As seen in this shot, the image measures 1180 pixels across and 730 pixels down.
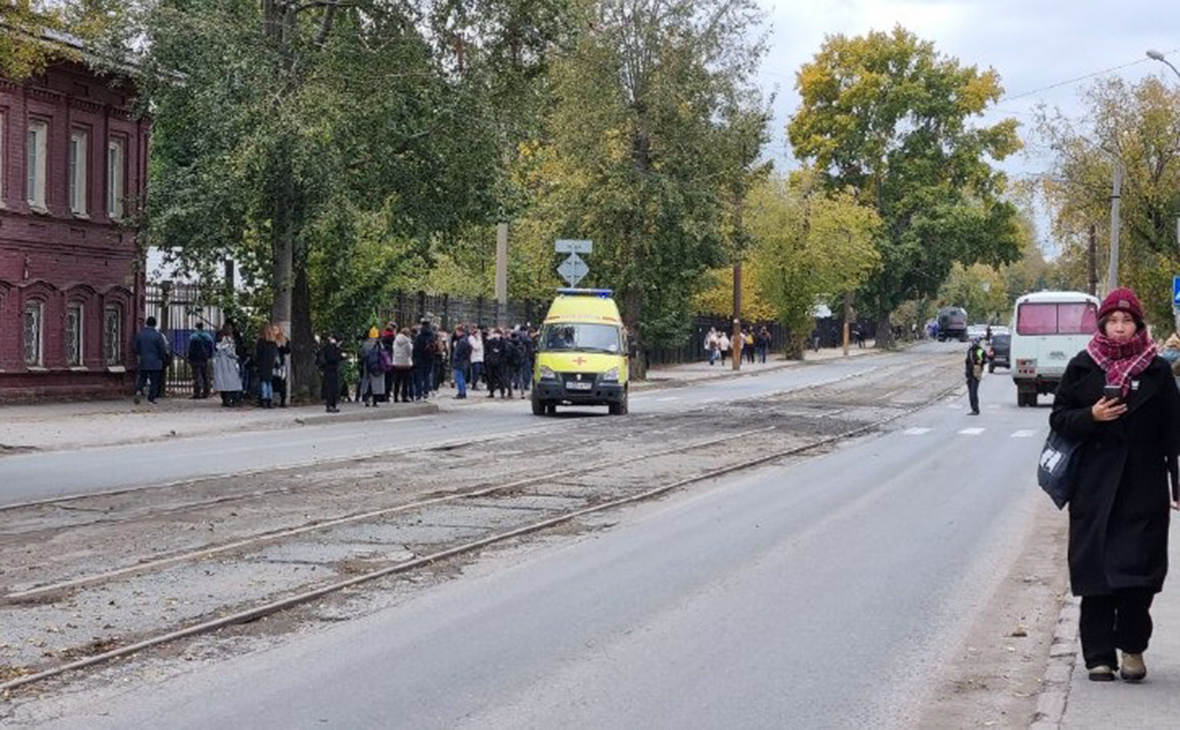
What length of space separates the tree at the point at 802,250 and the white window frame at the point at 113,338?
4640 centimetres

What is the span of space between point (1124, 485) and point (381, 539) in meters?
7.48

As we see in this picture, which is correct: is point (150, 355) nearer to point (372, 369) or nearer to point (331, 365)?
point (331, 365)

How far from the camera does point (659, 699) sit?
28.3 feet

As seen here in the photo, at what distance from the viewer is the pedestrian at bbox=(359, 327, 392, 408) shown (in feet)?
126

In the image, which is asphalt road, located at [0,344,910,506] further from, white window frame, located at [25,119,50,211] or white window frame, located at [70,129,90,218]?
white window frame, located at [70,129,90,218]

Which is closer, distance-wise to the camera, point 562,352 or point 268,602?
point 268,602

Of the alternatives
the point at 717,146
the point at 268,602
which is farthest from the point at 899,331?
the point at 268,602

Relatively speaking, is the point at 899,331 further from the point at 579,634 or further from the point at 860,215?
the point at 579,634

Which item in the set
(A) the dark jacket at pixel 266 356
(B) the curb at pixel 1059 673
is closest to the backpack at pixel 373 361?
(A) the dark jacket at pixel 266 356

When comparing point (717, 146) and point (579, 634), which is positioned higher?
point (717, 146)

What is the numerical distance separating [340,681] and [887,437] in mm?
24193

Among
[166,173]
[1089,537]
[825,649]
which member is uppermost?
[166,173]

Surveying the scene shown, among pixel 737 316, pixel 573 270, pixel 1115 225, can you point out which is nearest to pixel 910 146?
pixel 737 316

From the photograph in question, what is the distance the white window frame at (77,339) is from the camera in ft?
126
